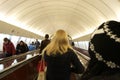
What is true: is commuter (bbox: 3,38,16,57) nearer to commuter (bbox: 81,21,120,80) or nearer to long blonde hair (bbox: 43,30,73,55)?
long blonde hair (bbox: 43,30,73,55)

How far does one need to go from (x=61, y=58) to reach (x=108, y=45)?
2762 mm

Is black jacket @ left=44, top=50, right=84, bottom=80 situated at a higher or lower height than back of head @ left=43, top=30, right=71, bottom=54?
lower

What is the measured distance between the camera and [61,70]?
4.40 metres

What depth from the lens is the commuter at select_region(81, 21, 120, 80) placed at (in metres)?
1.61

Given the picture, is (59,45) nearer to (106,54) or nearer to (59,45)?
(59,45)

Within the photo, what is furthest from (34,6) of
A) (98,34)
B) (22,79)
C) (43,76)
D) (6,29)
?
(98,34)

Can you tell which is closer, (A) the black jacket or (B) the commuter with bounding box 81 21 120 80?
(B) the commuter with bounding box 81 21 120 80

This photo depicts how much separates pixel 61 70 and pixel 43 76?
0.45 metres

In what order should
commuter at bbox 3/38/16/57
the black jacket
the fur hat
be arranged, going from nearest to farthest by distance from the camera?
the fur hat, the black jacket, commuter at bbox 3/38/16/57

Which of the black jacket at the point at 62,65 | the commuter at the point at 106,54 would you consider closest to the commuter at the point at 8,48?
the black jacket at the point at 62,65

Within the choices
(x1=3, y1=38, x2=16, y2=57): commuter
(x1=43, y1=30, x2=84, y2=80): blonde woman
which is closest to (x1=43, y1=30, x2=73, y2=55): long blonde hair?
(x1=43, y1=30, x2=84, y2=80): blonde woman

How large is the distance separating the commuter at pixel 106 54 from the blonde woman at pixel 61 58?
2584 mm

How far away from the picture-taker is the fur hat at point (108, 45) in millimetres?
1607

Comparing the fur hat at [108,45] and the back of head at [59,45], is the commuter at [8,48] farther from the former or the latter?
the fur hat at [108,45]
